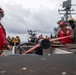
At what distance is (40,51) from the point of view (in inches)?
337

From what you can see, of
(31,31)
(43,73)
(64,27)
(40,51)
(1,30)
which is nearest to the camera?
(43,73)

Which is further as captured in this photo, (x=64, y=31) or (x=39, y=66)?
(x=64, y=31)

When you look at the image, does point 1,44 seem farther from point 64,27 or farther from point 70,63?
point 64,27

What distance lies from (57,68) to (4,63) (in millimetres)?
560

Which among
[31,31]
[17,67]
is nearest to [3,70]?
[17,67]

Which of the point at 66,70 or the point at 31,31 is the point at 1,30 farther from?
the point at 31,31

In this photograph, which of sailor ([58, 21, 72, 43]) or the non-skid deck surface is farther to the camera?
sailor ([58, 21, 72, 43])

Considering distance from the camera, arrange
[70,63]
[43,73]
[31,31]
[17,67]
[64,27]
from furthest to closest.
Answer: [31,31] → [64,27] → [70,63] → [17,67] → [43,73]

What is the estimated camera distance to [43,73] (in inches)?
105

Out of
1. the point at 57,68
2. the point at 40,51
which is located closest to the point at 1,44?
the point at 40,51

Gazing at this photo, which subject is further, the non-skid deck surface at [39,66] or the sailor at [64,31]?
the sailor at [64,31]

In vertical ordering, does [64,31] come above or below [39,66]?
above

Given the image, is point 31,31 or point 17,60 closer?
point 17,60

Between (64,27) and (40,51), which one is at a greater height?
(64,27)
